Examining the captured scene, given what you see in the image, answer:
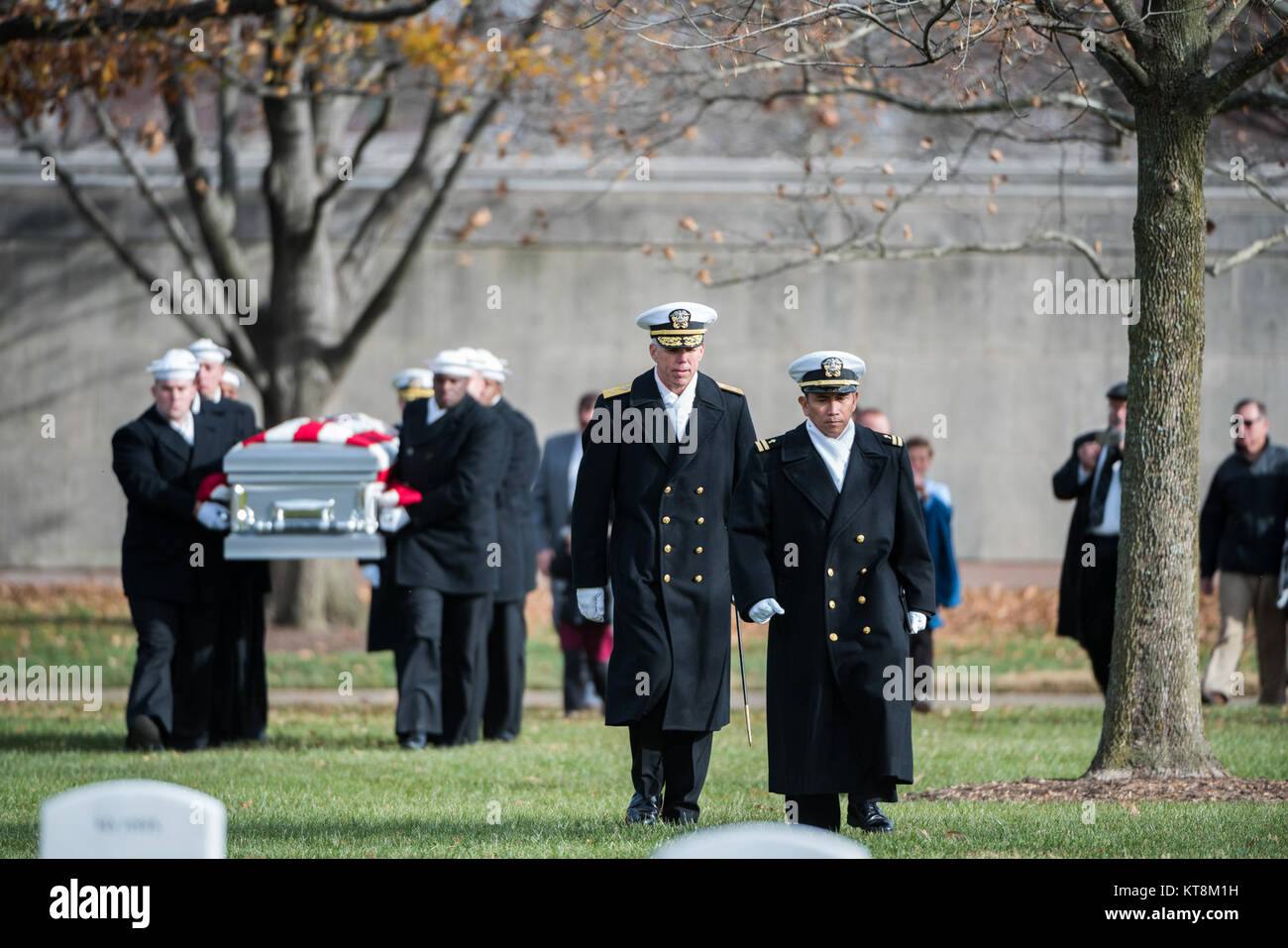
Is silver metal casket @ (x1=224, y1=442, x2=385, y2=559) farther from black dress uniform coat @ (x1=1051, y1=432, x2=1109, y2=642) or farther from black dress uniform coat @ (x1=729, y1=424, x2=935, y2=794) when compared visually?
black dress uniform coat @ (x1=1051, y1=432, x2=1109, y2=642)

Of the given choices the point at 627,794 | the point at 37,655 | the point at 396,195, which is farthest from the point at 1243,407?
the point at 37,655

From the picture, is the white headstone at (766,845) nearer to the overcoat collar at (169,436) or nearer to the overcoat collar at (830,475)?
the overcoat collar at (830,475)

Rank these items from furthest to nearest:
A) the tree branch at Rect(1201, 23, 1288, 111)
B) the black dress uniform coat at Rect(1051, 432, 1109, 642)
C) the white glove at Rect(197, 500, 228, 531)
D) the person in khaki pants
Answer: the person in khaki pants
the black dress uniform coat at Rect(1051, 432, 1109, 642)
the white glove at Rect(197, 500, 228, 531)
the tree branch at Rect(1201, 23, 1288, 111)

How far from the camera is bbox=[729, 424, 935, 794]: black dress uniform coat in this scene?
704cm

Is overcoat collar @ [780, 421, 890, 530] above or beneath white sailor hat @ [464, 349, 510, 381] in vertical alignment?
beneath

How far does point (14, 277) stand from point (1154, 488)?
53.0 feet

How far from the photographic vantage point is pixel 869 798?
7.23 metres

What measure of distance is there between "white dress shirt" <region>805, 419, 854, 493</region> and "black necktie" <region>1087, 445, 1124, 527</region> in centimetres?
508

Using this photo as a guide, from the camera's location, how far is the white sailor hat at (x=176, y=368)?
35.6 feet

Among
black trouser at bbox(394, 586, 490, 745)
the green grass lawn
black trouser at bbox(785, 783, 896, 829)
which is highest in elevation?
black trouser at bbox(394, 586, 490, 745)

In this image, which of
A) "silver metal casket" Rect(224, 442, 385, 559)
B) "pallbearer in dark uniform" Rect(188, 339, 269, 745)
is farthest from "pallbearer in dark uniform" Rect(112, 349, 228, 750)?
"silver metal casket" Rect(224, 442, 385, 559)

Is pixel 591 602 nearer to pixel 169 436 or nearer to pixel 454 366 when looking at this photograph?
pixel 454 366

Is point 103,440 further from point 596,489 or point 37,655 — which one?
point 596,489
